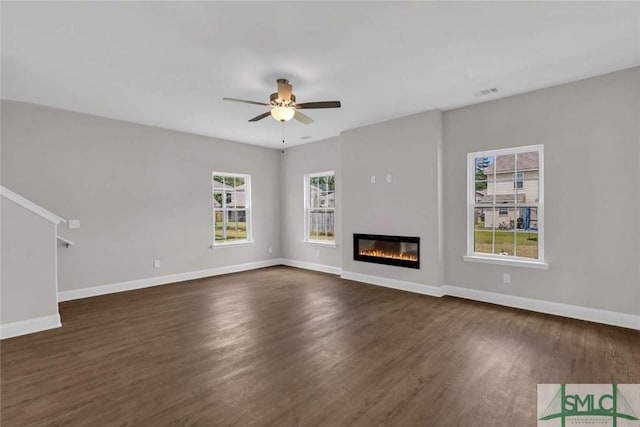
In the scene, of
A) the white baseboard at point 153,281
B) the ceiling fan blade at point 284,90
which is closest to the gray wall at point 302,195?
the white baseboard at point 153,281

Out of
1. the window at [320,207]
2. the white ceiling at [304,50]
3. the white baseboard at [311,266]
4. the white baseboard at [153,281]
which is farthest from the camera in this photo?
the window at [320,207]

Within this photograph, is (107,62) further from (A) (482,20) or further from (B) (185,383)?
(A) (482,20)

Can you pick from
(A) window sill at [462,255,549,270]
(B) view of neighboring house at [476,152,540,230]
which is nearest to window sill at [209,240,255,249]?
(A) window sill at [462,255,549,270]

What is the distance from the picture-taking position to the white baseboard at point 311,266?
261 inches

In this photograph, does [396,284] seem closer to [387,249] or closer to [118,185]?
[387,249]

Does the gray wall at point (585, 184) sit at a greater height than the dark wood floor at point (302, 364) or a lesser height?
greater

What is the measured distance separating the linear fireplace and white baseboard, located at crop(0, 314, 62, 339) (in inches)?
176

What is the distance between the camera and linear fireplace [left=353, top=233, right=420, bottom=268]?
514 centimetres

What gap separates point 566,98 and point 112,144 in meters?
6.69

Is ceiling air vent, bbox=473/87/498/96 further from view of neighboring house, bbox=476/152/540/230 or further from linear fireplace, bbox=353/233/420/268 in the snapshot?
linear fireplace, bbox=353/233/420/268

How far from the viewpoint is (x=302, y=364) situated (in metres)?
2.70

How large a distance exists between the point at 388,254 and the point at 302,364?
10.4 ft

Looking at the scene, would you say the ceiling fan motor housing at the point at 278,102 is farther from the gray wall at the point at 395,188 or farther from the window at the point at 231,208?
the window at the point at 231,208

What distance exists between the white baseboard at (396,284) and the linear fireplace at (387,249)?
296 mm
